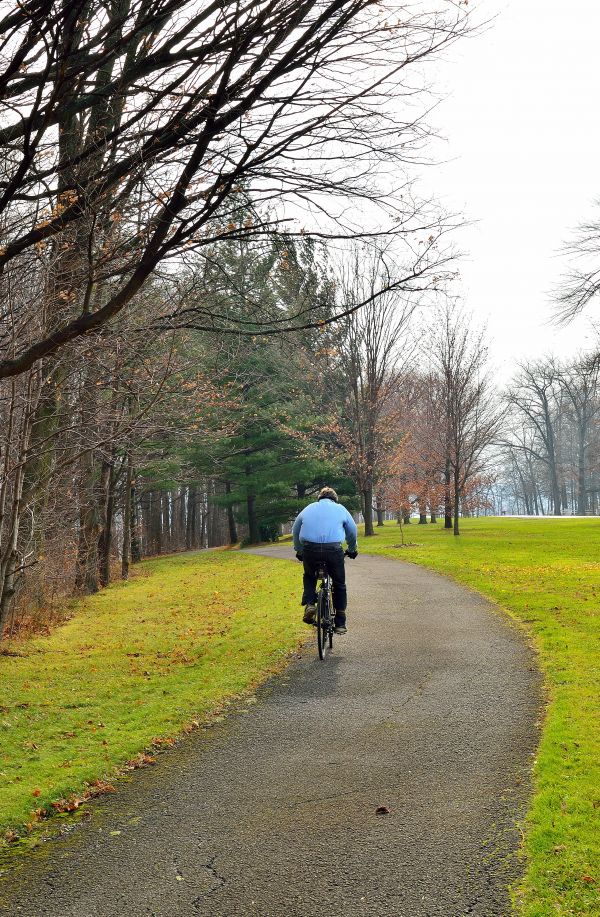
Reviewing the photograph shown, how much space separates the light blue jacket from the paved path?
1.74 metres

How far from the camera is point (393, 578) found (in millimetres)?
17844

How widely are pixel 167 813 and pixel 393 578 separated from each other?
13251 mm

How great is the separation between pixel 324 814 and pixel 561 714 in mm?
2767

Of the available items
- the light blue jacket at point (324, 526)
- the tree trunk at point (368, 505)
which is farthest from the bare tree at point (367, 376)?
the light blue jacket at point (324, 526)

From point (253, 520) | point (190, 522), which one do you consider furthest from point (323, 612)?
point (190, 522)

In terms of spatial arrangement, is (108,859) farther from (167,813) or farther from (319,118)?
(319,118)

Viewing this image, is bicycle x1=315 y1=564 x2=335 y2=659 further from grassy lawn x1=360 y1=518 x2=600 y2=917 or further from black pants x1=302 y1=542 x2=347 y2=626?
grassy lawn x1=360 y1=518 x2=600 y2=917

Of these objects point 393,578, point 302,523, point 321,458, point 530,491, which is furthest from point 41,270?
point 530,491

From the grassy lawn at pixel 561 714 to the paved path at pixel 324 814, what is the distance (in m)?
0.15

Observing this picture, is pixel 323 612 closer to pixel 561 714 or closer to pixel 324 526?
pixel 324 526

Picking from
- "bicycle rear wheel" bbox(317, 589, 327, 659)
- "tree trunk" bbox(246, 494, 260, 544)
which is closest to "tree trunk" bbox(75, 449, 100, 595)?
"bicycle rear wheel" bbox(317, 589, 327, 659)

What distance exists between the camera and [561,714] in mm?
6656

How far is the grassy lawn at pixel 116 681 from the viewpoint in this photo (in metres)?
5.78

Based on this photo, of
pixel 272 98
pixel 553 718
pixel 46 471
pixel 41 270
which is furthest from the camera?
pixel 46 471
